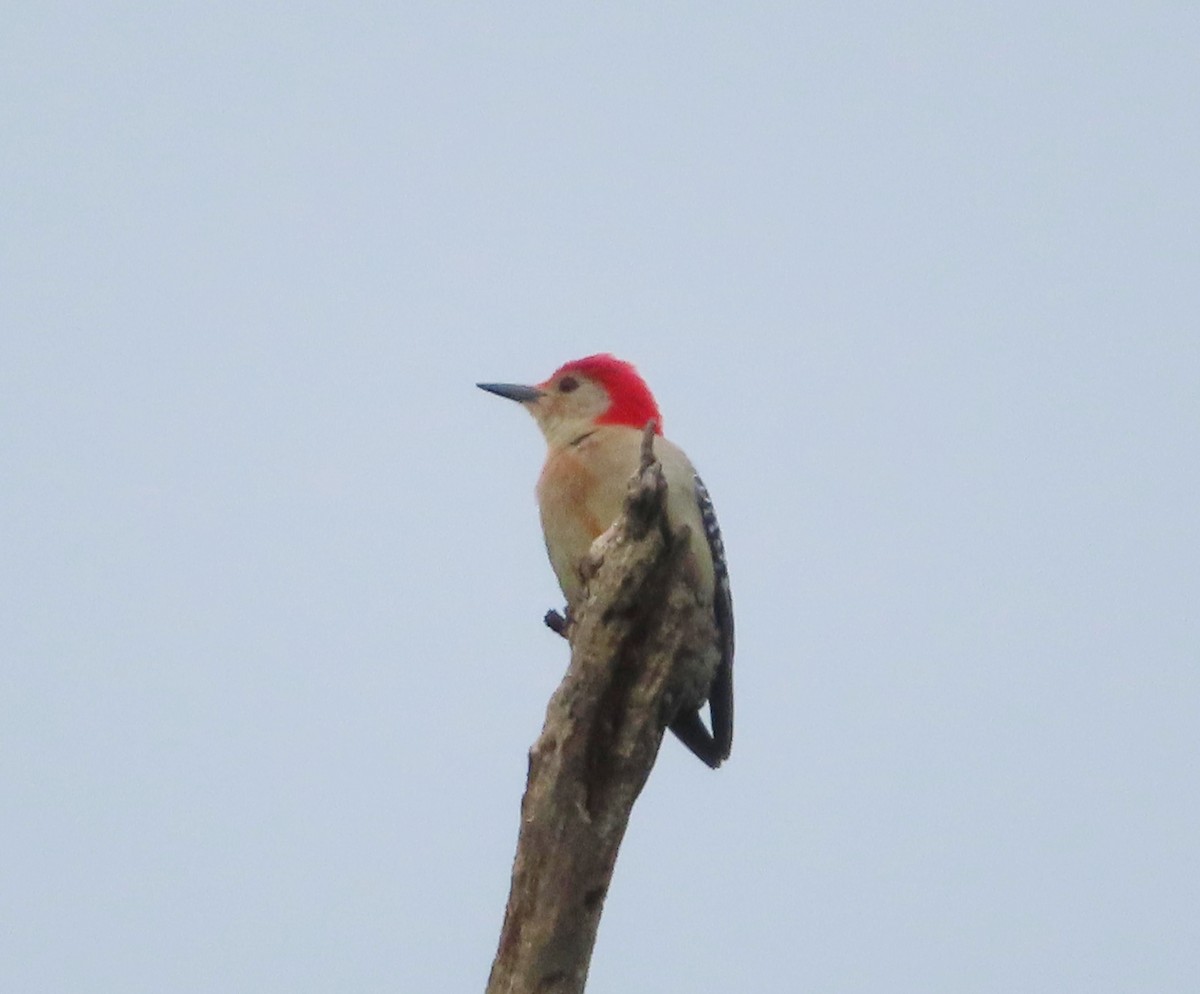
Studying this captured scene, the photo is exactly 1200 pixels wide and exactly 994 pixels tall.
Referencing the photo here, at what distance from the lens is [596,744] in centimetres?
587

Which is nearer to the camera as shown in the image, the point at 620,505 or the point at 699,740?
the point at 620,505

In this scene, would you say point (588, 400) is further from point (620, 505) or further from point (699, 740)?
point (699, 740)

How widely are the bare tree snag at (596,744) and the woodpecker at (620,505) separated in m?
1.14

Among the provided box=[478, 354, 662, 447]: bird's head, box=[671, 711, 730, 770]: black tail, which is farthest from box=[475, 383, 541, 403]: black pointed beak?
box=[671, 711, 730, 770]: black tail

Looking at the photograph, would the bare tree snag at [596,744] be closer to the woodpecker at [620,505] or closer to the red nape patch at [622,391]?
the woodpecker at [620,505]

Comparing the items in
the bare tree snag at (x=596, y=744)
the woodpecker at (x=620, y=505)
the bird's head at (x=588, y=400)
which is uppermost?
the bird's head at (x=588, y=400)

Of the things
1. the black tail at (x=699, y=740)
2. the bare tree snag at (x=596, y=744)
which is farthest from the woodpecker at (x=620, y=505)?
the bare tree snag at (x=596, y=744)

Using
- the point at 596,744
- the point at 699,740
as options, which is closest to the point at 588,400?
the point at 699,740

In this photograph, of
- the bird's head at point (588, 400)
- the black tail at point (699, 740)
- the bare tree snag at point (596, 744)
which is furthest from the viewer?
the bird's head at point (588, 400)

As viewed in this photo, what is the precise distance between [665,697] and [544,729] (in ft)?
1.61

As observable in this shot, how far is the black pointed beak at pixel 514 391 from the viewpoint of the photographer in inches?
337

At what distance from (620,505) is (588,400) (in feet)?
4.05

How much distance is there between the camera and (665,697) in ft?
19.6

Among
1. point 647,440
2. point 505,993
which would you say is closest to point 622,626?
point 647,440
